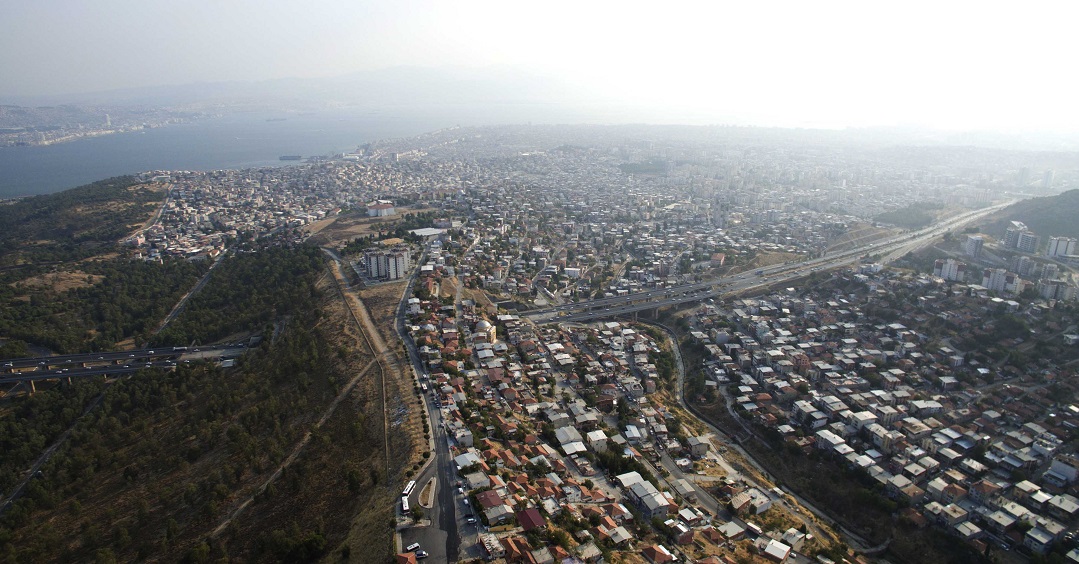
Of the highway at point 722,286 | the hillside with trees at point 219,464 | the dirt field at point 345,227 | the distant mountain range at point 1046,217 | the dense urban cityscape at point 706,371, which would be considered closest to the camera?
the hillside with trees at point 219,464

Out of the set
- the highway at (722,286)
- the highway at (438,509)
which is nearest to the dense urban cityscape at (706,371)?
the highway at (438,509)

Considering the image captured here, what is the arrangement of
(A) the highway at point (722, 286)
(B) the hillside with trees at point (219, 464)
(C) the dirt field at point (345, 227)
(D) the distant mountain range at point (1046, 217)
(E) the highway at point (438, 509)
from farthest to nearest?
(C) the dirt field at point (345, 227) → (D) the distant mountain range at point (1046, 217) → (A) the highway at point (722, 286) → (B) the hillside with trees at point (219, 464) → (E) the highway at point (438, 509)

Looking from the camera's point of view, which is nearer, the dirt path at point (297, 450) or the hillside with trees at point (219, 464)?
the hillside with trees at point (219, 464)

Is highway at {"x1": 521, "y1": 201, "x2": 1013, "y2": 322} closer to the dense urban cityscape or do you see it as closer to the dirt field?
the dense urban cityscape

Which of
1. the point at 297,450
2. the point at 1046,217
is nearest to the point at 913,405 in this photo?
the point at 297,450

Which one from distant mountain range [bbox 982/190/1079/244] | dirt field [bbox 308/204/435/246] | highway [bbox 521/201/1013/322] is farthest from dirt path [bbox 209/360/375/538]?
distant mountain range [bbox 982/190/1079/244]

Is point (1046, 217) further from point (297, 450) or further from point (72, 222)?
point (72, 222)

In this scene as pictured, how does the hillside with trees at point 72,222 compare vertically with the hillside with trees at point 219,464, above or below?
above

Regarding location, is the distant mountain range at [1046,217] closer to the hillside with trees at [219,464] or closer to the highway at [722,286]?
the highway at [722,286]
